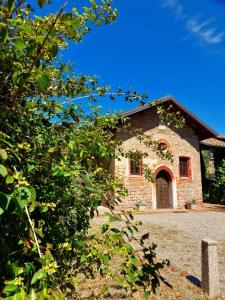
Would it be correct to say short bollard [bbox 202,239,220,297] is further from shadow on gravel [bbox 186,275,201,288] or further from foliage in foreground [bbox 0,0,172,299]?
foliage in foreground [bbox 0,0,172,299]

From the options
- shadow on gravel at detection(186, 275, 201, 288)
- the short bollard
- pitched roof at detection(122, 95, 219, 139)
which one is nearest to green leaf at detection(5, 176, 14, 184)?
the short bollard

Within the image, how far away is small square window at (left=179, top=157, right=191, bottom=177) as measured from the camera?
19.3 meters

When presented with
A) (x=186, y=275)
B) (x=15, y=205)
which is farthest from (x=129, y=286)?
(x=186, y=275)

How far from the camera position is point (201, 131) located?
1978cm

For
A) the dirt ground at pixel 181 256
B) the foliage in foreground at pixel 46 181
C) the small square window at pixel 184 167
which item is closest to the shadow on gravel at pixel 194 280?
the dirt ground at pixel 181 256

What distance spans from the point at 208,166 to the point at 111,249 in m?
21.5

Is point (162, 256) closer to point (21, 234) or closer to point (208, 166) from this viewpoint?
point (21, 234)

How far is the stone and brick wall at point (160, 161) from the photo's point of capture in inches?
669

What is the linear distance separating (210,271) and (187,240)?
4.34 meters

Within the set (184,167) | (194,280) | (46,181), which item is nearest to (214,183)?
(184,167)

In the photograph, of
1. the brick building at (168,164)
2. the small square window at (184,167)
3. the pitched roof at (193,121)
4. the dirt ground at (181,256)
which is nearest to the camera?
the dirt ground at (181,256)

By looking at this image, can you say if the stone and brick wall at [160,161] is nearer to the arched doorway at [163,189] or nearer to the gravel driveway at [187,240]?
the arched doorway at [163,189]

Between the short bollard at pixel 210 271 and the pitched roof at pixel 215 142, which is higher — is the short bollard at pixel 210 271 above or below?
below

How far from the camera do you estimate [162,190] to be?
61.1ft
